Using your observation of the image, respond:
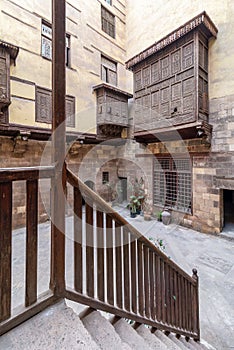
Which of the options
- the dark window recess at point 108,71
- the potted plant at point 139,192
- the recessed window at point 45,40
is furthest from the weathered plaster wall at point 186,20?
the potted plant at point 139,192

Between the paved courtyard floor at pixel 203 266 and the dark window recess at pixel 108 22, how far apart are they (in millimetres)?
7688

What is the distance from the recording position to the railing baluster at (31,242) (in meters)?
0.95

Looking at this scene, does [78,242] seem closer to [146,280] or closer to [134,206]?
[146,280]

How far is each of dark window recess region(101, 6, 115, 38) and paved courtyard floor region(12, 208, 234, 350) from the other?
25.2 ft

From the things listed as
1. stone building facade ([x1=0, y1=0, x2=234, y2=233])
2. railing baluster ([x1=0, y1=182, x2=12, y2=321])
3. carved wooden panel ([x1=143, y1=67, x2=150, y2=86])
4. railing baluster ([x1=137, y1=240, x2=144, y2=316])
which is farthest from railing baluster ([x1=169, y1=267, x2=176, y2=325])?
carved wooden panel ([x1=143, y1=67, x2=150, y2=86])

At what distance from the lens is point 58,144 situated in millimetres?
1000

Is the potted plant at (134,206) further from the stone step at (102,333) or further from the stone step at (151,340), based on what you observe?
the stone step at (102,333)

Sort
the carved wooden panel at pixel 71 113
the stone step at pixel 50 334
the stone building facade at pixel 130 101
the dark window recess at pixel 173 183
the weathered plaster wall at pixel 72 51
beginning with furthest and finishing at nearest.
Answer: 1. the carved wooden panel at pixel 71 113
2. the dark window recess at pixel 173 183
3. the weathered plaster wall at pixel 72 51
4. the stone building facade at pixel 130 101
5. the stone step at pixel 50 334

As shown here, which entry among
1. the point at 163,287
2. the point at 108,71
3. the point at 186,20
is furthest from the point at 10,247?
the point at 108,71

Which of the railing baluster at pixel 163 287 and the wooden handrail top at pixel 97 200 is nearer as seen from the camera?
the wooden handrail top at pixel 97 200

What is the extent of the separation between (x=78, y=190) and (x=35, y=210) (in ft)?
0.82

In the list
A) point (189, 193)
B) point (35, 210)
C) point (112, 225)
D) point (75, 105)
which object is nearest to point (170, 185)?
point (189, 193)

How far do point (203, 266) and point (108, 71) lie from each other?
7.56 metres

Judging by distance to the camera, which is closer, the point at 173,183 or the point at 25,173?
the point at 25,173
